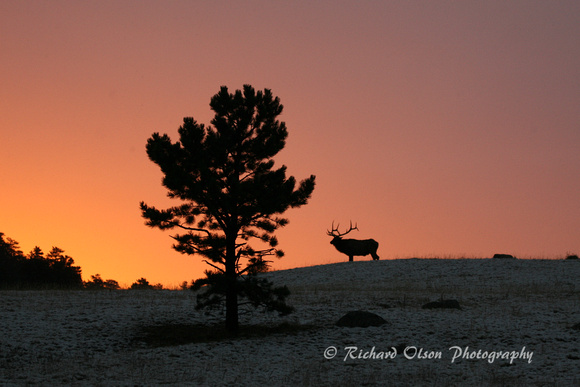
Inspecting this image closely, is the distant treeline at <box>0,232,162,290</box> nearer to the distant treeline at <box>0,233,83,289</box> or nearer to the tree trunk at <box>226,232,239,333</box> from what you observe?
the distant treeline at <box>0,233,83,289</box>

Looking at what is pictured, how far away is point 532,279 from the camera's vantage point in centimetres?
4034

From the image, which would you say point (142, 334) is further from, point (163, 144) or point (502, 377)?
point (502, 377)

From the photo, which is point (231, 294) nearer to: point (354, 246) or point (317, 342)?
point (317, 342)

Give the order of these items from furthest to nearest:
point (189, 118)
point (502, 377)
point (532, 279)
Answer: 1. point (532, 279)
2. point (189, 118)
3. point (502, 377)

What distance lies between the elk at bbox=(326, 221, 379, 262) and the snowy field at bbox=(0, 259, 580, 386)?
1777cm

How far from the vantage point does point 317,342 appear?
78.2 feet

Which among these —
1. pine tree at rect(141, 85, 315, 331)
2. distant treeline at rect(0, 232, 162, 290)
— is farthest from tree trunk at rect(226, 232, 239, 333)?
Result: distant treeline at rect(0, 232, 162, 290)

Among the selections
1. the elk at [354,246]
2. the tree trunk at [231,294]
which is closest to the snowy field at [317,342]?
the tree trunk at [231,294]

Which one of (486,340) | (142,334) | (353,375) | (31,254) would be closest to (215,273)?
(142,334)

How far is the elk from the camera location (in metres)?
54.6

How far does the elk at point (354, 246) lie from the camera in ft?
179

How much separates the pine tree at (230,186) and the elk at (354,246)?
2858cm

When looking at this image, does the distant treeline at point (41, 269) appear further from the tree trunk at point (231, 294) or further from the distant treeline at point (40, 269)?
the tree trunk at point (231, 294)

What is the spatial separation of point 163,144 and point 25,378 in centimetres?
1031
